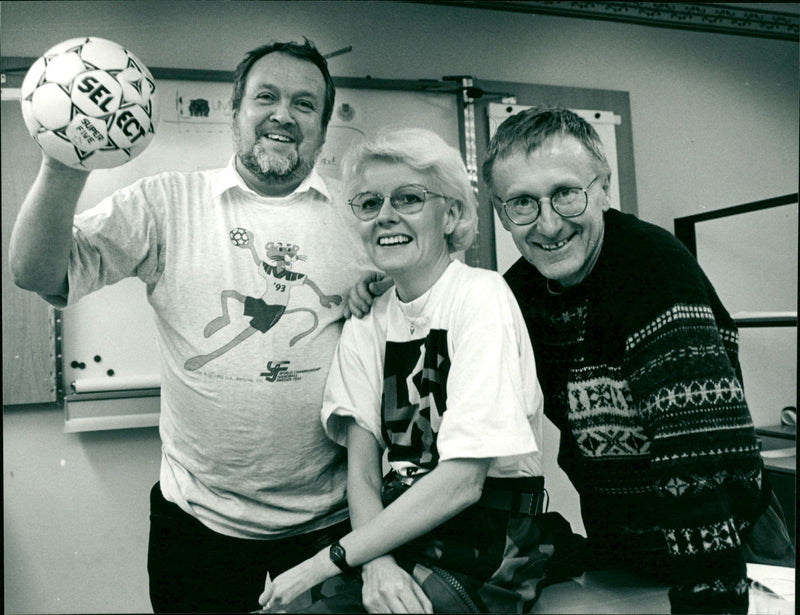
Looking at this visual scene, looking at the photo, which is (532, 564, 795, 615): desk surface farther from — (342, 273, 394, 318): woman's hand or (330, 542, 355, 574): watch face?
(342, 273, 394, 318): woman's hand

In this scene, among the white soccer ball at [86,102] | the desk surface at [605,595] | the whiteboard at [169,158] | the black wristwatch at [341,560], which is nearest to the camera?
the white soccer ball at [86,102]

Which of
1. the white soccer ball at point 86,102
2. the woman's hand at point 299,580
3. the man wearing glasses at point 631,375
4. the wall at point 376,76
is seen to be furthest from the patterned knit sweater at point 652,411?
the white soccer ball at point 86,102

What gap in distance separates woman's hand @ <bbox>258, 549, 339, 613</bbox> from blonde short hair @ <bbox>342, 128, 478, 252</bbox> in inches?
20.5

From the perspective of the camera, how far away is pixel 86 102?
67cm

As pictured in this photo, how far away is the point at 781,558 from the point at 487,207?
2.71 ft

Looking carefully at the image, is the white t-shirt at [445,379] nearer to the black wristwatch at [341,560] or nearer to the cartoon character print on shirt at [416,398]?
the cartoon character print on shirt at [416,398]

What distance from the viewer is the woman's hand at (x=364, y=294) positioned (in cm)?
90

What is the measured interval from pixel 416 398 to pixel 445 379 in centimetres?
5

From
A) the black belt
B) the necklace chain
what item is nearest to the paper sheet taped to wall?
the necklace chain

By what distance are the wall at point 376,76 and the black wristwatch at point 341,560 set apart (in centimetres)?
38

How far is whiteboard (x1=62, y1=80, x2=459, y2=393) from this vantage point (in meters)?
0.99

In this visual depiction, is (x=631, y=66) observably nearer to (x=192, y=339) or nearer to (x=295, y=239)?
(x=295, y=239)

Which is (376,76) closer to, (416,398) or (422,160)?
(422,160)

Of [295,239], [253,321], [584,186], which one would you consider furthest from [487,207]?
[253,321]
